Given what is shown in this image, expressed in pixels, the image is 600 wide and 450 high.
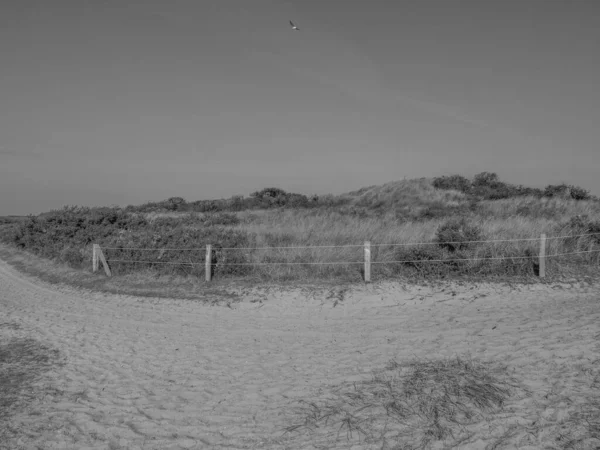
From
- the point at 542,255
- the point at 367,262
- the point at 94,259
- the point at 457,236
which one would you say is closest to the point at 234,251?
the point at 367,262

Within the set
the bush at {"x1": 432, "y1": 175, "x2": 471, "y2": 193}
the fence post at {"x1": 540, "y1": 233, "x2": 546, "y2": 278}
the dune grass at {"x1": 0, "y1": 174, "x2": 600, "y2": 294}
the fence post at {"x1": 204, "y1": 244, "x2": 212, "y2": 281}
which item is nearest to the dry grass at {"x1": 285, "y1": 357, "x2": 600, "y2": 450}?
the dune grass at {"x1": 0, "y1": 174, "x2": 600, "y2": 294}

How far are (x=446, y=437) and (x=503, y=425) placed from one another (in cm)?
→ 66

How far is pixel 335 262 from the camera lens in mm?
13047

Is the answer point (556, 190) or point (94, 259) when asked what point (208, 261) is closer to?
point (94, 259)

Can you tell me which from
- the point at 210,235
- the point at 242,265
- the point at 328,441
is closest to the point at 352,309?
the point at 242,265

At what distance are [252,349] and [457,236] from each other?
25.7 ft

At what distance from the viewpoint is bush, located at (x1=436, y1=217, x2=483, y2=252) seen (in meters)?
13.1

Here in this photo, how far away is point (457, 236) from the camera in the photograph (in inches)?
521

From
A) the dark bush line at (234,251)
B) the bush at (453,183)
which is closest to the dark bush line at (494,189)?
the bush at (453,183)

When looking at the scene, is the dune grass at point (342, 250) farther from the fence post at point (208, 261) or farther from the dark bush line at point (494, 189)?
the dark bush line at point (494, 189)

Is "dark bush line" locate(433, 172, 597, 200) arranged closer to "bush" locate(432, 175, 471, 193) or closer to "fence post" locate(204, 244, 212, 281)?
"bush" locate(432, 175, 471, 193)

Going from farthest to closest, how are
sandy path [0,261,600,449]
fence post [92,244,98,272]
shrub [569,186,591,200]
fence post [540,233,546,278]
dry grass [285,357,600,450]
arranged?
1. shrub [569,186,591,200]
2. fence post [92,244,98,272]
3. fence post [540,233,546,278]
4. sandy path [0,261,600,449]
5. dry grass [285,357,600,450]

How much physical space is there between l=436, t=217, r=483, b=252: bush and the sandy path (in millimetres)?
1901

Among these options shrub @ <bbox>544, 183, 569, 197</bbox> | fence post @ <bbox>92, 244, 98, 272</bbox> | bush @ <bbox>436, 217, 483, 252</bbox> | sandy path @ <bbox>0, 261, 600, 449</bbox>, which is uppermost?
shrub @ <bbox>544, 183, 569, 197</bbox>
